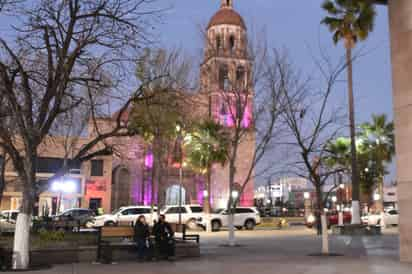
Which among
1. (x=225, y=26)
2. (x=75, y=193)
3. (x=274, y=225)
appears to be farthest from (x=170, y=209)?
(x=225, y=26)

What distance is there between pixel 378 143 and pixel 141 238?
28.4 m

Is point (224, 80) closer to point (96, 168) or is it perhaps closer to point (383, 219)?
point (383, 219)

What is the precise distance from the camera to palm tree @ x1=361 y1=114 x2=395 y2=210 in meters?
38.3

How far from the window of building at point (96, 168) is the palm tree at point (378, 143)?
2810 centimetres

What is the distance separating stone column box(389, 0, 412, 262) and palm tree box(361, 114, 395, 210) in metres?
25.0

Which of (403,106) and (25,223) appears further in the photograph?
(403,106)

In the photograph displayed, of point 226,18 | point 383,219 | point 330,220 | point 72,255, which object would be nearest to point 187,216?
point 330,220

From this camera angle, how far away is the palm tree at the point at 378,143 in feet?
126

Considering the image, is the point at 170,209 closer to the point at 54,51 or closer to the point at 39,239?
the point at 39,239

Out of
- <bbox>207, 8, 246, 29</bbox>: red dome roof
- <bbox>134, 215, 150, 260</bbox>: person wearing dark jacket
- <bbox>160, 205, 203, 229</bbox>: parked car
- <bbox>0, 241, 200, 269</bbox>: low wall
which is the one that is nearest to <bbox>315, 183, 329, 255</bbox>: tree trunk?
<bbox>0, 241, 200, 269</bbox>: low wall

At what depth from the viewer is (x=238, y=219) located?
36.1 m

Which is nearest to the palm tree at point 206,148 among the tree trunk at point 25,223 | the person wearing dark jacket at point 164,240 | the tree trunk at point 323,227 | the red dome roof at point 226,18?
the tree trunk at point 323,227

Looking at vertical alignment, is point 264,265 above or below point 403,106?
below

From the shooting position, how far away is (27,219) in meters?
12.1
